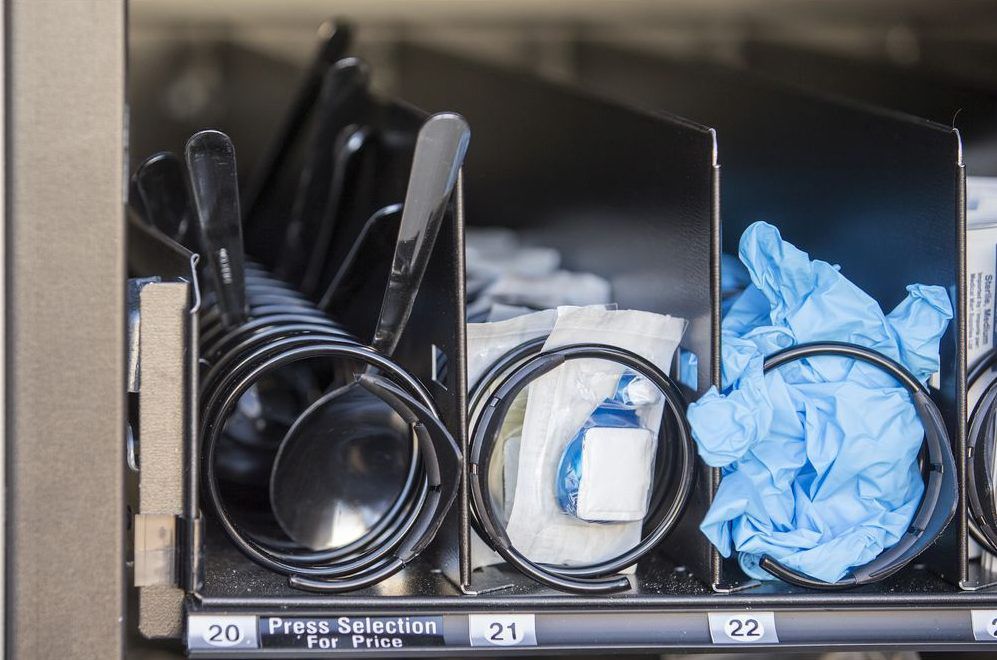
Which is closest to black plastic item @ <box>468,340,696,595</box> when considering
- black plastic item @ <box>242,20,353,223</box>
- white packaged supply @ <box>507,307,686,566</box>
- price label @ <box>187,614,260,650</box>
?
white packaged supply @ <box>507,307,686,566</box>

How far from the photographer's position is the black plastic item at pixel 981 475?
29.0 inches

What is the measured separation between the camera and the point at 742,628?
705 mm

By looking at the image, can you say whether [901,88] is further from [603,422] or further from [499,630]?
[499,630]

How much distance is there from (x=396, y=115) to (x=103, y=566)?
68cm

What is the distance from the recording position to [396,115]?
3.67 feet

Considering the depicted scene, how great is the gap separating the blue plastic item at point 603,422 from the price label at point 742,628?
119 mm

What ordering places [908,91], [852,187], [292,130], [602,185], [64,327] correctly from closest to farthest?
[64,327], [852,187], [602,185], [908,91], [292,130]

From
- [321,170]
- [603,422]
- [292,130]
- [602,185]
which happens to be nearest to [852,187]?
[602,185]

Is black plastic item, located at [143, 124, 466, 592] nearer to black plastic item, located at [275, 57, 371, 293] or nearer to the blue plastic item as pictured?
the blue plastic item

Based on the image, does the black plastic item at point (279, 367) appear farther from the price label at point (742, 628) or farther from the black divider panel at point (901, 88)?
the black divider panel at point (901, 88)

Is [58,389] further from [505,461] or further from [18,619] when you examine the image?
[505,461]

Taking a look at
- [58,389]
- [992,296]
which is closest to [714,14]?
[992,296]

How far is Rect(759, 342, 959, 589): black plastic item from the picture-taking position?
711mm

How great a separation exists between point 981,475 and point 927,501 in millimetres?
56
